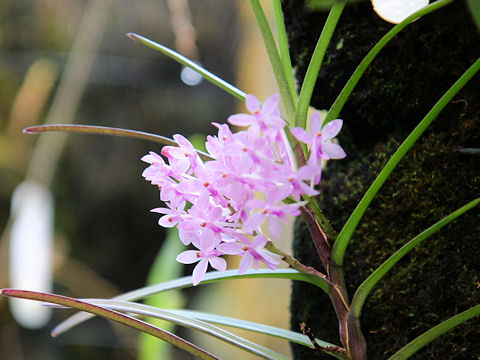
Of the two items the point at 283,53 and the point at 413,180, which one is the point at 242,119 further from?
the point at 413,180

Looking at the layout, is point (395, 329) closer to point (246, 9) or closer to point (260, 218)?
point (260, 218)

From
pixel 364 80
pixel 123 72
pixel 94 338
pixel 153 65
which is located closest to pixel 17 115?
pixel 123 72

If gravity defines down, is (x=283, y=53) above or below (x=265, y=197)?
above


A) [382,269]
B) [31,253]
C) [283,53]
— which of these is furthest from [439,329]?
Answer: [31,253]

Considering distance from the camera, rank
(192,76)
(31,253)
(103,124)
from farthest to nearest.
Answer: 1. (103,124)
2. (192,76)
3. (31,253)

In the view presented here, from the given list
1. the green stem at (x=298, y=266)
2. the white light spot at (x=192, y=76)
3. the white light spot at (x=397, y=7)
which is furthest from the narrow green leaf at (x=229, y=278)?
the white light spot at (x=192, y=76)
